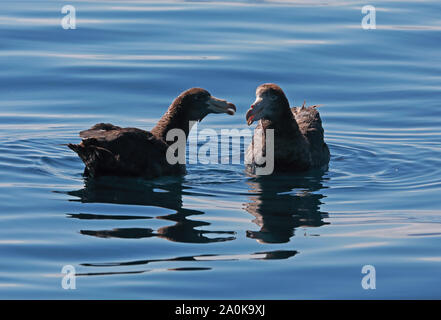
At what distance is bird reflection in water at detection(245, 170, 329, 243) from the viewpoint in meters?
10.7

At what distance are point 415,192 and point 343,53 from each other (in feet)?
29.2

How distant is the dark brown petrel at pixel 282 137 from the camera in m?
13.5

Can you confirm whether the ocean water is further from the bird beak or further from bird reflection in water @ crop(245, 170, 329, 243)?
the bird beak

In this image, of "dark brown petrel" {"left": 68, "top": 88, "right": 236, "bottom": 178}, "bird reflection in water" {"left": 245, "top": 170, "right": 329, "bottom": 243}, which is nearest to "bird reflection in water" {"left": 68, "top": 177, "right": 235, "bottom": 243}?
"dark brown petrel" {"left": 68, "top": 88, "right": 236, "bottom": 178}

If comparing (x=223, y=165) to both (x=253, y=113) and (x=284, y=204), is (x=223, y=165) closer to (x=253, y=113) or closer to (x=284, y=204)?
(x=253, y=113)

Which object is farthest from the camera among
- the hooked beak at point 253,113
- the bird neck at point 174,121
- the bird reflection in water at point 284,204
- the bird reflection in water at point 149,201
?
the bird neck at point 174,121

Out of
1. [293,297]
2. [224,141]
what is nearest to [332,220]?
[293,297]

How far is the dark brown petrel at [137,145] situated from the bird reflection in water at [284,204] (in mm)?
1246

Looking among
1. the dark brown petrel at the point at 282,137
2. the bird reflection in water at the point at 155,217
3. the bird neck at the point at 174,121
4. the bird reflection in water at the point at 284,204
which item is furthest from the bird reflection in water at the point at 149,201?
the dark brown petrel at the point at 282,137

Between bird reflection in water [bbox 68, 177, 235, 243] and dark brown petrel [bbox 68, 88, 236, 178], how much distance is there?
0.17 metres

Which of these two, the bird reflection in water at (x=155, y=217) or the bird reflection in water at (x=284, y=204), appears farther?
the bird reflection in water at (x=284, y=204)

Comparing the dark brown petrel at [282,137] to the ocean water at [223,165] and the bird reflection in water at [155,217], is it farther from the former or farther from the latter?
the bird reflection in water at [155,217]

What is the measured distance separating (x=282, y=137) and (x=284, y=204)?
2.05 m

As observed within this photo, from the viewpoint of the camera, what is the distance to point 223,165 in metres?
14.3
